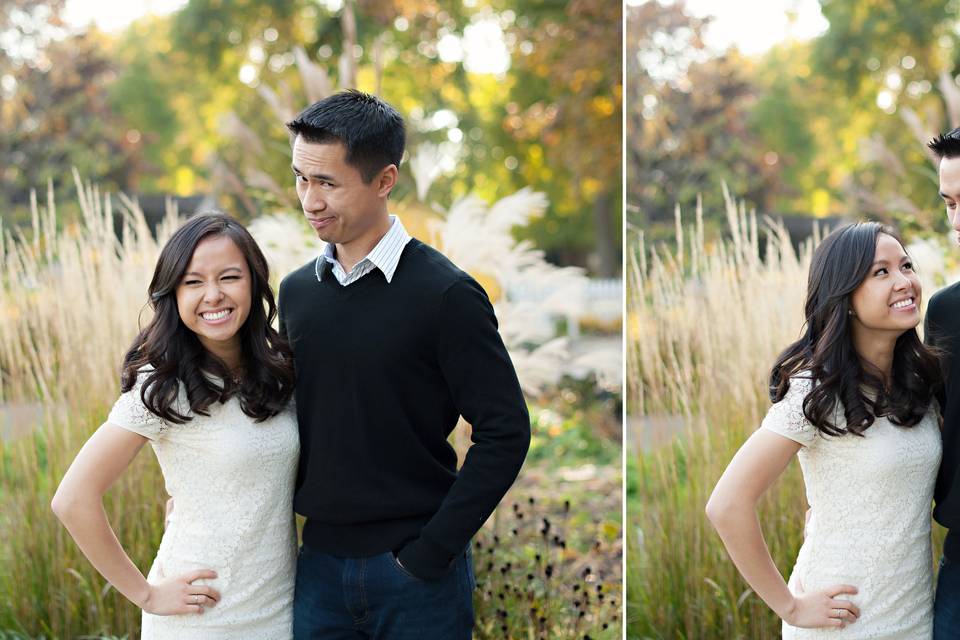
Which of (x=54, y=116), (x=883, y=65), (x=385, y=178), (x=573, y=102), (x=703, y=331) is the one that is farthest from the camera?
(x=573, y=102)

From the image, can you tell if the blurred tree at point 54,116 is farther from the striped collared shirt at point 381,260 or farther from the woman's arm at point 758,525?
the woman's arm at point 758,525

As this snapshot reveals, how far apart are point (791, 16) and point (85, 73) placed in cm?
469

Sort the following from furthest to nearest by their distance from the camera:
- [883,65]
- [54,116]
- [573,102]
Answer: [573,102]
[883,65]
[54,116]

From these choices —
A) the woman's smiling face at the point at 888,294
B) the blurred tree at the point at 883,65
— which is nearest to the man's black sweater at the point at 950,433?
the woman's smiling face at the point at 888,294

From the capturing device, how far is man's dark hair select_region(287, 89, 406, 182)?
6.50 ft

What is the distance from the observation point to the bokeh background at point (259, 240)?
3309 mm

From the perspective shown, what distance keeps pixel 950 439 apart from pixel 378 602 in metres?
1.25

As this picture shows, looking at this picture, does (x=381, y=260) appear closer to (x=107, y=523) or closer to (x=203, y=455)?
(x=203, y=455)

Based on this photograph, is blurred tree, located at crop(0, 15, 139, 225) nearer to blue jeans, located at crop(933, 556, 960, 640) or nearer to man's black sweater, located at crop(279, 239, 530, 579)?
man's black sweater, located at crop(279, 239, 530, 579)

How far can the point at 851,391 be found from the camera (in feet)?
6.51

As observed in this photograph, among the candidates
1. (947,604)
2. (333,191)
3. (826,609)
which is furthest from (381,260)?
(947,604)

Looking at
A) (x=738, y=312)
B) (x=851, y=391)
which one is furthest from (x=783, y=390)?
(x=738, y=312)

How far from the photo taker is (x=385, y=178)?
206cm

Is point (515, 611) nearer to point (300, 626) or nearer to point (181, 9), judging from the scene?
point (300, 626)
